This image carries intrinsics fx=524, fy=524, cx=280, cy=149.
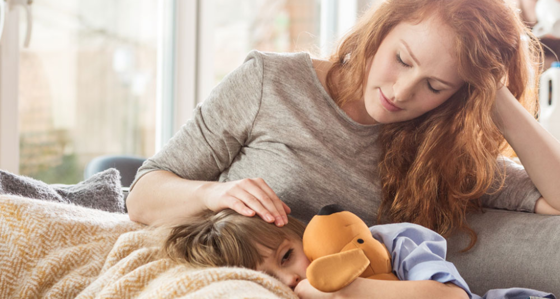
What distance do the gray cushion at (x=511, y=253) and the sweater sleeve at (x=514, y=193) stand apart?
0.12 feet

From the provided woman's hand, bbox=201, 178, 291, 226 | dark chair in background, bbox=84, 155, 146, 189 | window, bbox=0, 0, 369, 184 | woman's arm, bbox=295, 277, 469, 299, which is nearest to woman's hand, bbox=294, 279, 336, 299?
woman's arm, bbox=295, 277, 469, 299

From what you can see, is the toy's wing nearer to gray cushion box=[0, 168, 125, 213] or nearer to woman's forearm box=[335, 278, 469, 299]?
woman's forearm box=[335, 278, 469, 299]

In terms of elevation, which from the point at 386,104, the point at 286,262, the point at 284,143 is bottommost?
the point at 286,262

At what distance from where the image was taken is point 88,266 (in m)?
0.92

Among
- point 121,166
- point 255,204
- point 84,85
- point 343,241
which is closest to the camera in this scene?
point 343,241

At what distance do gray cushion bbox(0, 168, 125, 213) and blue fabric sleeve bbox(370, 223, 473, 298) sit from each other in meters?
0.67

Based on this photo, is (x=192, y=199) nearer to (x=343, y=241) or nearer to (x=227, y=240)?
(x=227, y=240)

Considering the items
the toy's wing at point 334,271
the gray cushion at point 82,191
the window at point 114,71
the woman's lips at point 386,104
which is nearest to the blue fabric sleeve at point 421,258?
the toy's wing at point 334,271

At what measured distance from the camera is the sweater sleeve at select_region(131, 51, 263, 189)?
3.94ft

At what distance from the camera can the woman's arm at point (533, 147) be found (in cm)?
119

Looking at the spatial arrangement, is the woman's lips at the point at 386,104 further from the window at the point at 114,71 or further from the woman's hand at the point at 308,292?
the window at the point at 114,71

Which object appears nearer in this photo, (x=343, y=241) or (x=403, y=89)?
(x=343, y=241)

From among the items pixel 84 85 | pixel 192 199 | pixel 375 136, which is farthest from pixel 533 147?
pixel 84 85

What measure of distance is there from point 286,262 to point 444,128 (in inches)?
21.9
